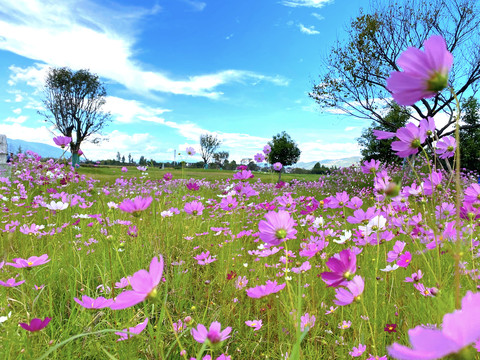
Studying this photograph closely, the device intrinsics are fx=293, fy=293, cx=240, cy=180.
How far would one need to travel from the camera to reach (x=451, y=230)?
125cm

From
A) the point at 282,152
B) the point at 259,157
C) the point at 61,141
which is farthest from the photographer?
the point at 282,152

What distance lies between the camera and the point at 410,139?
0.96m

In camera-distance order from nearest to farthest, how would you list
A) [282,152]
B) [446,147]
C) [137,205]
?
1. [137,205]
2. [446,147]
3. [282,152]

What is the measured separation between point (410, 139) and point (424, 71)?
42 cm

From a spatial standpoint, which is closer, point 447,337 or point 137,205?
point 447,337

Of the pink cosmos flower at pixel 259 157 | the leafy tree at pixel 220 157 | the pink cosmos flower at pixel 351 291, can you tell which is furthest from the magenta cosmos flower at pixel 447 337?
the leafy tree at pixel 220 157

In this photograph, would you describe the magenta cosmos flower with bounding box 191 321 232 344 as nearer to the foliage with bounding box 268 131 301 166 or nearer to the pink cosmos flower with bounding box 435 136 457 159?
the pink cosmos flower with bounding box 435 136 457 159

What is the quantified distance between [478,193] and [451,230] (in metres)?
0.23

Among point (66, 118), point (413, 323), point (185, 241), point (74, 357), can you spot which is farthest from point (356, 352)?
point (66, 118)

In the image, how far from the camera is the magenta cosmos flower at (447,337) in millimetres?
284

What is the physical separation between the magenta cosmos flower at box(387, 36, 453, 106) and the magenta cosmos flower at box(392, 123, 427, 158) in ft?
1.20

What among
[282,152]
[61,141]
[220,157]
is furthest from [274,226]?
[220,157]

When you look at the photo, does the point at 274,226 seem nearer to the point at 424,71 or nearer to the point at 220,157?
the point at 424,71

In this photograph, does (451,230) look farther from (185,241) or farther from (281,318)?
(185,241)
